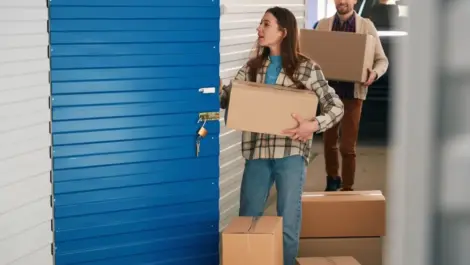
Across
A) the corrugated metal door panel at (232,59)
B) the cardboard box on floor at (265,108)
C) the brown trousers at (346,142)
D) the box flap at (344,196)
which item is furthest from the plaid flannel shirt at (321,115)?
the brown trousers at (346,142)

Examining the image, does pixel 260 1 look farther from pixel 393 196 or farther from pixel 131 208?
pixel 393 196

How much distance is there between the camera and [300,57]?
4.36 m

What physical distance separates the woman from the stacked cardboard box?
399 millimetres

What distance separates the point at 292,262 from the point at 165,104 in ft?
3.44

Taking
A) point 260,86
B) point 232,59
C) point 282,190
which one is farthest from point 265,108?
point 232,59

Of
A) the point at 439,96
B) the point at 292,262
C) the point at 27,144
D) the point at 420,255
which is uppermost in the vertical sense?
the point at 439,96

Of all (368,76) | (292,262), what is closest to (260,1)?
(368,76)

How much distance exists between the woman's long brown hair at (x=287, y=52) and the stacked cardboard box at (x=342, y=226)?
0.86m

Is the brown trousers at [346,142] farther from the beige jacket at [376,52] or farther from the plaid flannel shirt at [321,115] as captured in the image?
the plaid flannel shirt at [321,115]

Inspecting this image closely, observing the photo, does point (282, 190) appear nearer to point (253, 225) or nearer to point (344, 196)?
point (253, 225)

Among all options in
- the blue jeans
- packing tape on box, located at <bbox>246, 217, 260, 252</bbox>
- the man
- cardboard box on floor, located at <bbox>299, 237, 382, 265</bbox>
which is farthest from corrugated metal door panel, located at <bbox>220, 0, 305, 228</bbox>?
packing tape on box, located at <bbox>246, 217, 260, 252</bbox>

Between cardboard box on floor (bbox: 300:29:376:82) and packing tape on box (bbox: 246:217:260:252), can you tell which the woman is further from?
cardboard box on floor (bbox: 300:29:376:82)

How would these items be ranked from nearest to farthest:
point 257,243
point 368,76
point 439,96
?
point 439,96 → point 257,243 → point 368,76

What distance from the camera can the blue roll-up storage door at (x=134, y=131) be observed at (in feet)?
13.8
